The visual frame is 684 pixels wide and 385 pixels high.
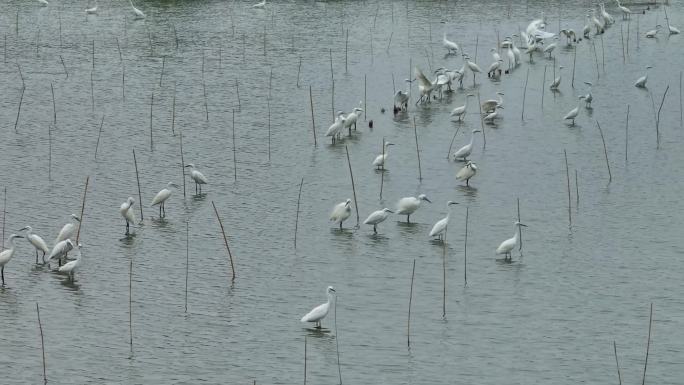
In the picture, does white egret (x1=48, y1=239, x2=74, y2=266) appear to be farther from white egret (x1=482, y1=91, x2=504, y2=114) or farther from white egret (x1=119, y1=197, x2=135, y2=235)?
white egret (x1=482, y1=91, x2=504, y2=114)

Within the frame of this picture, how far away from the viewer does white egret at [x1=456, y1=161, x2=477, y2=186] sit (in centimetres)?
2808

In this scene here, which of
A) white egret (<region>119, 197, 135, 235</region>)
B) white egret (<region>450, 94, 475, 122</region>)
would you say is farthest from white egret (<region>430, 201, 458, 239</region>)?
white egret (<region>450, 94, 475, 122</region>)

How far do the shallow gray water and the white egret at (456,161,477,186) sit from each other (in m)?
0.19

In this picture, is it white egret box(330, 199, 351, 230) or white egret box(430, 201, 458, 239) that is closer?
white egret box(430, 201, 458, 239)

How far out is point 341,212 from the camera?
24.8 metres

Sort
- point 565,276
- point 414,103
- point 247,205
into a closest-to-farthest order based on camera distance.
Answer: point 565,276, point 247,205, point 414,103

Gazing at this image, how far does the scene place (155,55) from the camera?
4278cm

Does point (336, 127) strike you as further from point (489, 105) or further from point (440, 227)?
point (440, 227)

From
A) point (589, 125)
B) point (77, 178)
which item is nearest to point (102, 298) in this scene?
point (77, 178)

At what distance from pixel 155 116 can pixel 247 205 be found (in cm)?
873

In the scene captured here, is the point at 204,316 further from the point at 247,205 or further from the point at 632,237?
the point at 632,237

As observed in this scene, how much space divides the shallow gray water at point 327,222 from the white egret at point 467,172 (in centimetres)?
19

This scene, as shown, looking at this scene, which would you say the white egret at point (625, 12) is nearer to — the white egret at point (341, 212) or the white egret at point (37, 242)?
the white egret at point (341, 212)

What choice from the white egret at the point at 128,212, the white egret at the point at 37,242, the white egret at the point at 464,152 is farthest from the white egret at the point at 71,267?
the white egret at the point at 464,152
